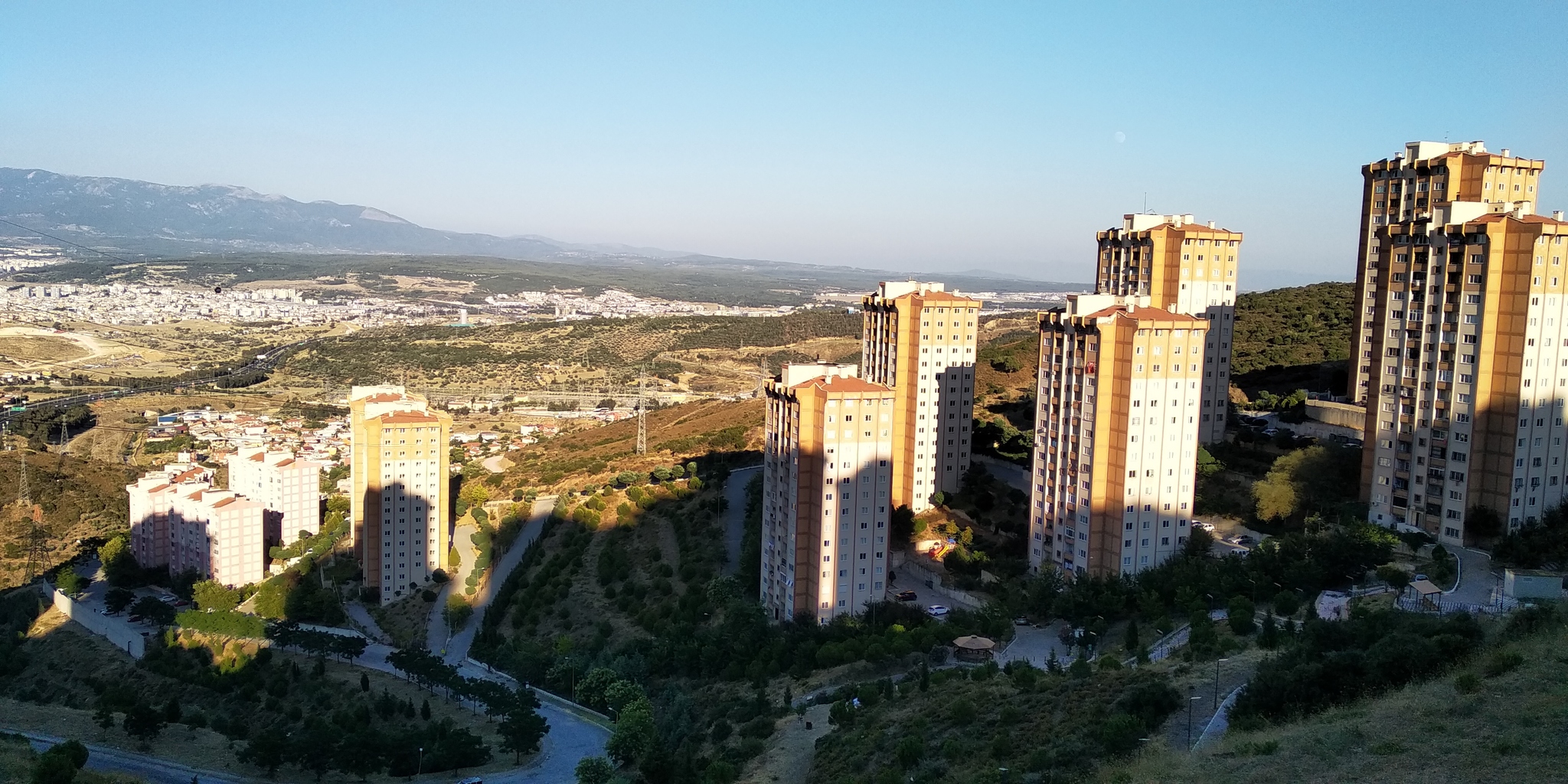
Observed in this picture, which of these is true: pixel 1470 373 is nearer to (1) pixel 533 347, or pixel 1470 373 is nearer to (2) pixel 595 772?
(2) pixel 595 772

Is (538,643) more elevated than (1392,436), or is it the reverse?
(1392,436)

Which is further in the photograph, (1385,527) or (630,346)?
(630,346)

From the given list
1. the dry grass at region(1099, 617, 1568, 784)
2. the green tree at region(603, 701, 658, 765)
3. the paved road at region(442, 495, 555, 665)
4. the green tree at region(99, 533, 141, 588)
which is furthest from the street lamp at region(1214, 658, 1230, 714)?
the green tree at region(99, 533, 141, 588)

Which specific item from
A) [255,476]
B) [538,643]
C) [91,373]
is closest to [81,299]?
[91,373]

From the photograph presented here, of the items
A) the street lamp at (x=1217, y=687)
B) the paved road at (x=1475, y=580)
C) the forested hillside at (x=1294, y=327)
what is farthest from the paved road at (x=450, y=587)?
the forested hillside at (x=1294, y=327)

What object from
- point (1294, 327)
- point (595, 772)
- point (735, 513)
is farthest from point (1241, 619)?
point (1294, 327)

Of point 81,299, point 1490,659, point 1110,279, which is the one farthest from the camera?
point 81,299

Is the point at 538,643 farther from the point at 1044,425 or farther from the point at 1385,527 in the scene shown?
the point at 1385,527

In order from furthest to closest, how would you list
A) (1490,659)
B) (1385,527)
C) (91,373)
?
1. (91,373)
2. (1385,527)
3. (1490,659)
